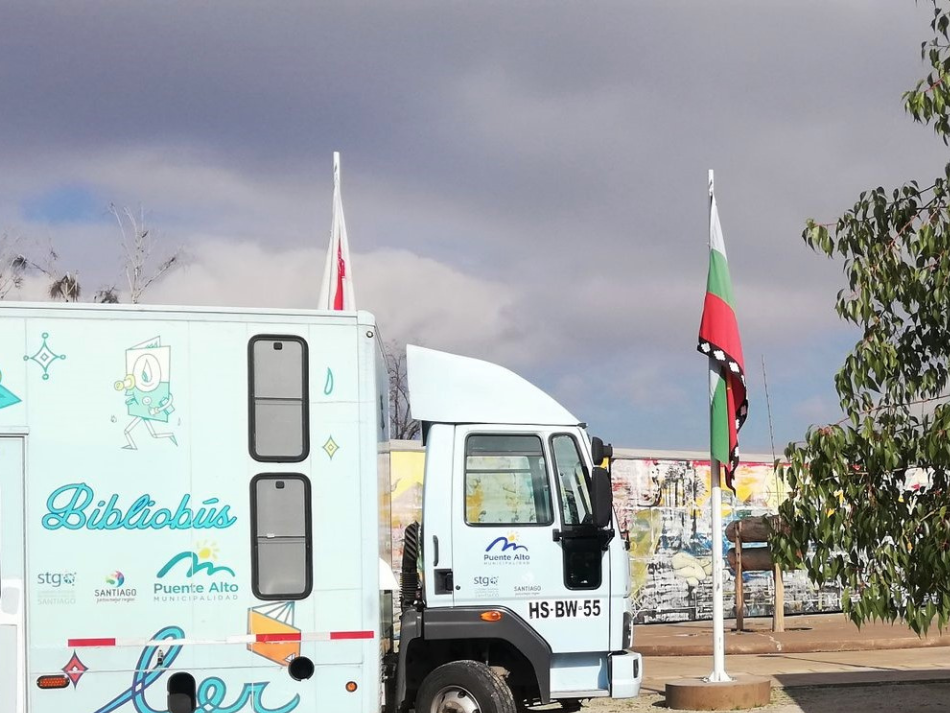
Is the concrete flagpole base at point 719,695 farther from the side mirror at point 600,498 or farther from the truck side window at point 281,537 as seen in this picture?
the truck side window at point 281,537

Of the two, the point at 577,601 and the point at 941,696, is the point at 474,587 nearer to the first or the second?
the point at 577,601

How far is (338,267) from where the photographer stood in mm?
16844

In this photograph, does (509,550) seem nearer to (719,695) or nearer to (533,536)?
(533,536)

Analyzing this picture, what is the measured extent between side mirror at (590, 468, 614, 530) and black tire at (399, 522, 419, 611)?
1.53m

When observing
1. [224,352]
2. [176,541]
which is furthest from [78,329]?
[176,541]

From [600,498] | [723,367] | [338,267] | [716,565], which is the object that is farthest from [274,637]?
[338,267]

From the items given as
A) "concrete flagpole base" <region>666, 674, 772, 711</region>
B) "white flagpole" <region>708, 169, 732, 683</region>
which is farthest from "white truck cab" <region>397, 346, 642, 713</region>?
"white flagpole" <region>708, 169, 732, 683</region>

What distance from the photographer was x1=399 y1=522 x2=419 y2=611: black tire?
31.8 feet

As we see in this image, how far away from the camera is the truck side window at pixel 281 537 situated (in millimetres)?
8180

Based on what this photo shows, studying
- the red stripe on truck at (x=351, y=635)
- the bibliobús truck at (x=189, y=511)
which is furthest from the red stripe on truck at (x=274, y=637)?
the red stripe on truck at (x=351, y=635)

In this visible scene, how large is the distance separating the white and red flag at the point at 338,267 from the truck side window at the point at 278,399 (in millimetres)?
7756

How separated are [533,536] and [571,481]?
→ 0.51 metres

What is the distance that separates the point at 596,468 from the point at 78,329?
147 inches

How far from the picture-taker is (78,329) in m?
8.30
